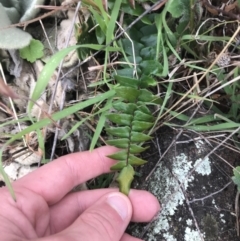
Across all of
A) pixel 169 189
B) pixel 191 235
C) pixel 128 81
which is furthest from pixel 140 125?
pixel 191 235

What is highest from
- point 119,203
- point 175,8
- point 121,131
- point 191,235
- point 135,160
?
point 175,8

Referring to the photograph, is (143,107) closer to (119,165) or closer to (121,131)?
(121,131)

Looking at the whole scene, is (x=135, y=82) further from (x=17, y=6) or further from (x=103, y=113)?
(x=17, y=6)

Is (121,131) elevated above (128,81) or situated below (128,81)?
below

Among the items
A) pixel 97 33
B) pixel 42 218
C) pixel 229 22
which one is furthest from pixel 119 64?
pixel 42 218

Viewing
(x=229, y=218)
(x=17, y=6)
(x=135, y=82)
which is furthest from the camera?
(x=17, y=6)

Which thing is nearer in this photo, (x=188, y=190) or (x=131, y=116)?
(x=131, y=116)
